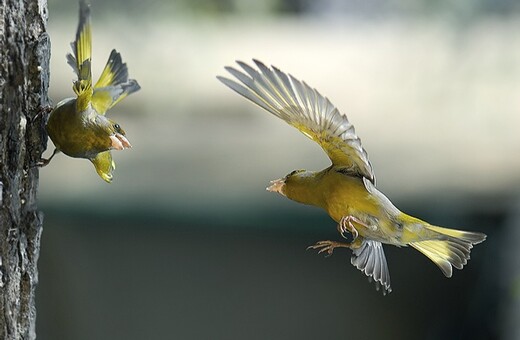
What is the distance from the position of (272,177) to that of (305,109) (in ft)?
6.24

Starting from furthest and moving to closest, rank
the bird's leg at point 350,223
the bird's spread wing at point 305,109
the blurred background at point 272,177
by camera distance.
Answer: the blurred background at point 272,177 < the bird's leg at point 350,223 < the bird's spread wing at point 305,109

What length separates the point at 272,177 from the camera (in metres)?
2.76

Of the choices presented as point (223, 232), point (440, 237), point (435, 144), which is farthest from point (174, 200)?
point (440, 237)

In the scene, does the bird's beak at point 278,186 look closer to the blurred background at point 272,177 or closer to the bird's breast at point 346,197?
the bird's breast at point 346,197

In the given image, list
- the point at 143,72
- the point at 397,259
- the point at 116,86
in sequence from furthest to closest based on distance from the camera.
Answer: the point at 143,72 → the point at 397,259 → the point at 116,86

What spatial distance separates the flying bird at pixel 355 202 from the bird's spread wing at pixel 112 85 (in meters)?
0.19

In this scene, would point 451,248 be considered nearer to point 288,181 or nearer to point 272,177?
point 288,181

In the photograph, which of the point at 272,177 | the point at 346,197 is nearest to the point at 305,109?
the point at 346,197

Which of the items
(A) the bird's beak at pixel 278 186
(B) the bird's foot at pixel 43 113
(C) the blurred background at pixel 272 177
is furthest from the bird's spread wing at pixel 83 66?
(C) the blurred background at pixel 272 177

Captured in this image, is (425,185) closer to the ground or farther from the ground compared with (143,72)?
closer to the ground

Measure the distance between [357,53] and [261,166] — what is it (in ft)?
1.76

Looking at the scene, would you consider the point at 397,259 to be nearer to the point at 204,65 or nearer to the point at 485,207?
the point at 485,207

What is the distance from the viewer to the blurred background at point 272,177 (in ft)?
8.75

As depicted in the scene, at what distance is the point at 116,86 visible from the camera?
91cm
